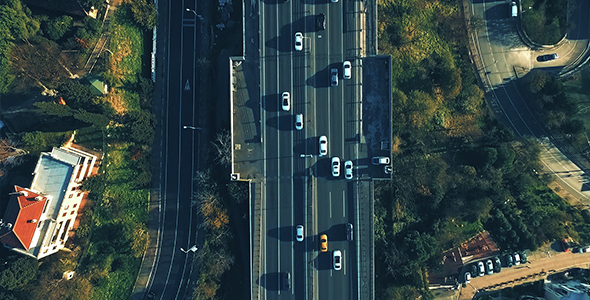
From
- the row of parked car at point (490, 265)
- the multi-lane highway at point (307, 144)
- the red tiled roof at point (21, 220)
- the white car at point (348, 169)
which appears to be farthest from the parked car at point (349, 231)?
the red tiled roof at point (21, 220)

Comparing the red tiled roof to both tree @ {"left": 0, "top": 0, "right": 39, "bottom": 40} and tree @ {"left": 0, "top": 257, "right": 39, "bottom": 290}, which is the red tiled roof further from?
tree @ {"left": 0, "top": 0, "right": 39, "bottom": 40}

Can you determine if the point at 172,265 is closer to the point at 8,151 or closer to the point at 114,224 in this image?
the point at 114,224

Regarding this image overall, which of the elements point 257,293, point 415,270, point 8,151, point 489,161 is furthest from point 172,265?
point 489,161

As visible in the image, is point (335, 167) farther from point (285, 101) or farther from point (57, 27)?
point (57, 27)

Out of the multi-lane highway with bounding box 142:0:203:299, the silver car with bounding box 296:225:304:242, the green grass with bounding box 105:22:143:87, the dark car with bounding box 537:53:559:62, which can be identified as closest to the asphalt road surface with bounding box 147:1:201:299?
the multi-lane highway with bounding box 142:0:203:299

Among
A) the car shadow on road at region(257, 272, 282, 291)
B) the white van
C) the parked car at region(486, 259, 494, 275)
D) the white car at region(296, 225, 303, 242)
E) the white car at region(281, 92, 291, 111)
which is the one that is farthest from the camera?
the white van

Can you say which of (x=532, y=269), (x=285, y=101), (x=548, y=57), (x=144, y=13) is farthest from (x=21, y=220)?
(x=548, y=57)

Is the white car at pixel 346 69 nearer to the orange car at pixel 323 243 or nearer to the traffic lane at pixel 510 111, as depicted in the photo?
the orange car at pixel 323 243
